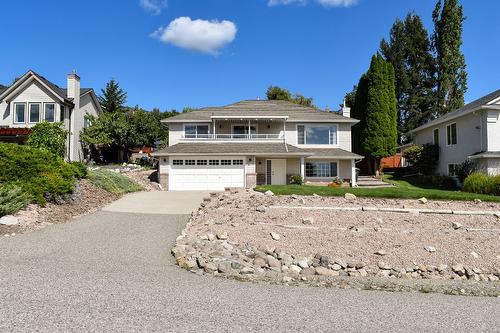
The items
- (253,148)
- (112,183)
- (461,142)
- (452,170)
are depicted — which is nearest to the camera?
(112,183)

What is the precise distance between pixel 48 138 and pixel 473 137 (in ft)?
85.1

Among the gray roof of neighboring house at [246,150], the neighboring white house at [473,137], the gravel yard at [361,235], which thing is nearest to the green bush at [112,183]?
the gray roof of neighboring house at [246,150]

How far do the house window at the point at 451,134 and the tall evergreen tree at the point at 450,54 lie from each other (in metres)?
16.5

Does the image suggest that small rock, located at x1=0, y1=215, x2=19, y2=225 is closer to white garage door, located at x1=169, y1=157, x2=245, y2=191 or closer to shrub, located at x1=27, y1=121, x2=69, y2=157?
shrub, located at x1=27, y1=121, x2=69, y2=157

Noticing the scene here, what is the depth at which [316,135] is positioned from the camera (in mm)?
27641

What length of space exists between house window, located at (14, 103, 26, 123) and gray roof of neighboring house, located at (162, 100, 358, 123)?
1100cm

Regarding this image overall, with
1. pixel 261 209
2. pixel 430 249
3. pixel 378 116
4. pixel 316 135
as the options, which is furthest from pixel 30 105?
pixel 430 249

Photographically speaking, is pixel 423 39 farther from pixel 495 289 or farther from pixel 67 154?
pixel 495 289

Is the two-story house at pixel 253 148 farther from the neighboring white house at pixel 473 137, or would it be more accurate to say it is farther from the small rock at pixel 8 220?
the small rock at pixel 8 220

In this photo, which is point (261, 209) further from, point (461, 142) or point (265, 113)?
point (461, 142)

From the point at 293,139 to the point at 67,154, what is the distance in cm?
1685

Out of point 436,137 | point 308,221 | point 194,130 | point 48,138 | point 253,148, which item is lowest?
point 308,221

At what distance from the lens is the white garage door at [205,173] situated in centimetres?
2378

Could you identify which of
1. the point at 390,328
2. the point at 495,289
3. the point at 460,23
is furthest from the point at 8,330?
the point at 460,23
